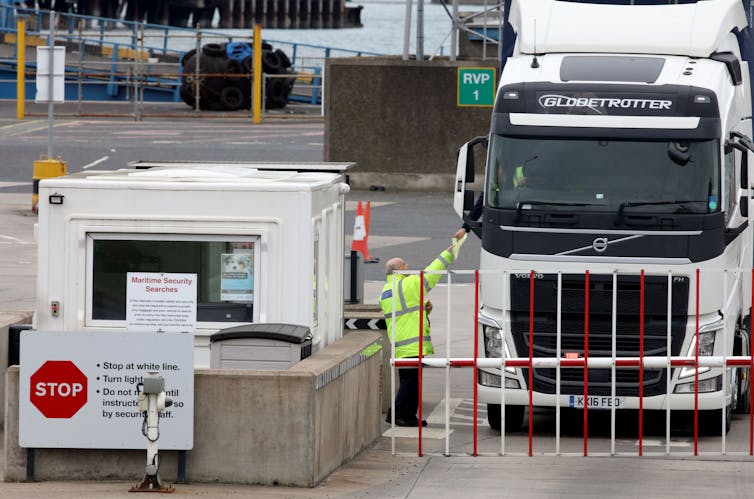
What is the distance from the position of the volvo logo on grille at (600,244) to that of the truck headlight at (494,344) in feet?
3.57

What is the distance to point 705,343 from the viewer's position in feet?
43.8

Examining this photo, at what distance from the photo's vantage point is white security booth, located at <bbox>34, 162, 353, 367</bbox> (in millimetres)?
12398

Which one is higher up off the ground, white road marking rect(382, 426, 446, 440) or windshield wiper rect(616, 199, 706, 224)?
windshield wiper rect(616, 199, 706, 224)

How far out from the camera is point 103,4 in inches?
4739

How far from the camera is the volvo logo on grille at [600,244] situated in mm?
13280

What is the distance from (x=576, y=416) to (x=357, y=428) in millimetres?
2973

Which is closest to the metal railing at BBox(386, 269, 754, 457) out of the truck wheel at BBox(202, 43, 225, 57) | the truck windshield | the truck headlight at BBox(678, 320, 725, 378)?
the truck headlight at BBox(678, 320, 725, 378)

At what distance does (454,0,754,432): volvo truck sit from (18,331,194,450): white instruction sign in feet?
10.7

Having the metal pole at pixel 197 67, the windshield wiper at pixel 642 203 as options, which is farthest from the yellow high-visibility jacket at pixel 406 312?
the metal pole at pixel 197 67

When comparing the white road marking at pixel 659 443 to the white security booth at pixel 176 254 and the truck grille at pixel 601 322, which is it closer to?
the truck grille at pixel 601 322

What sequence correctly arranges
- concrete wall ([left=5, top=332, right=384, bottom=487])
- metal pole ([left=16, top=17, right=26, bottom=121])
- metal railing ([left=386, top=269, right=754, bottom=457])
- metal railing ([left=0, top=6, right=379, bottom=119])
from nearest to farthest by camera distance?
concrete wall ([left=5, top=332, right=384, bottom=487]), metal railing ([left=386, top=269, right=754, bottom=457]), metal pole ([left=16, top=17, right=26, bottom=121]), metal railing ([left=0, top=6, right=379, bottom=119])

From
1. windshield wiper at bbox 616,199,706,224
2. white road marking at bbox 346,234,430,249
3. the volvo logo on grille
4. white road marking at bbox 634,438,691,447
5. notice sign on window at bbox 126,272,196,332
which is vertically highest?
windshield wiper at bbox 616,199,706,224

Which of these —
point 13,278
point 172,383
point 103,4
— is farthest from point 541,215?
point 103,4

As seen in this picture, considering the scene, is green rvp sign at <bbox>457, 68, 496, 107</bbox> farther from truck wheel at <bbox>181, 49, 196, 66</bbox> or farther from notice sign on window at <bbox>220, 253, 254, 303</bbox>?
truck wheel at <bbox>181, 49, 196, 66</bbox>
